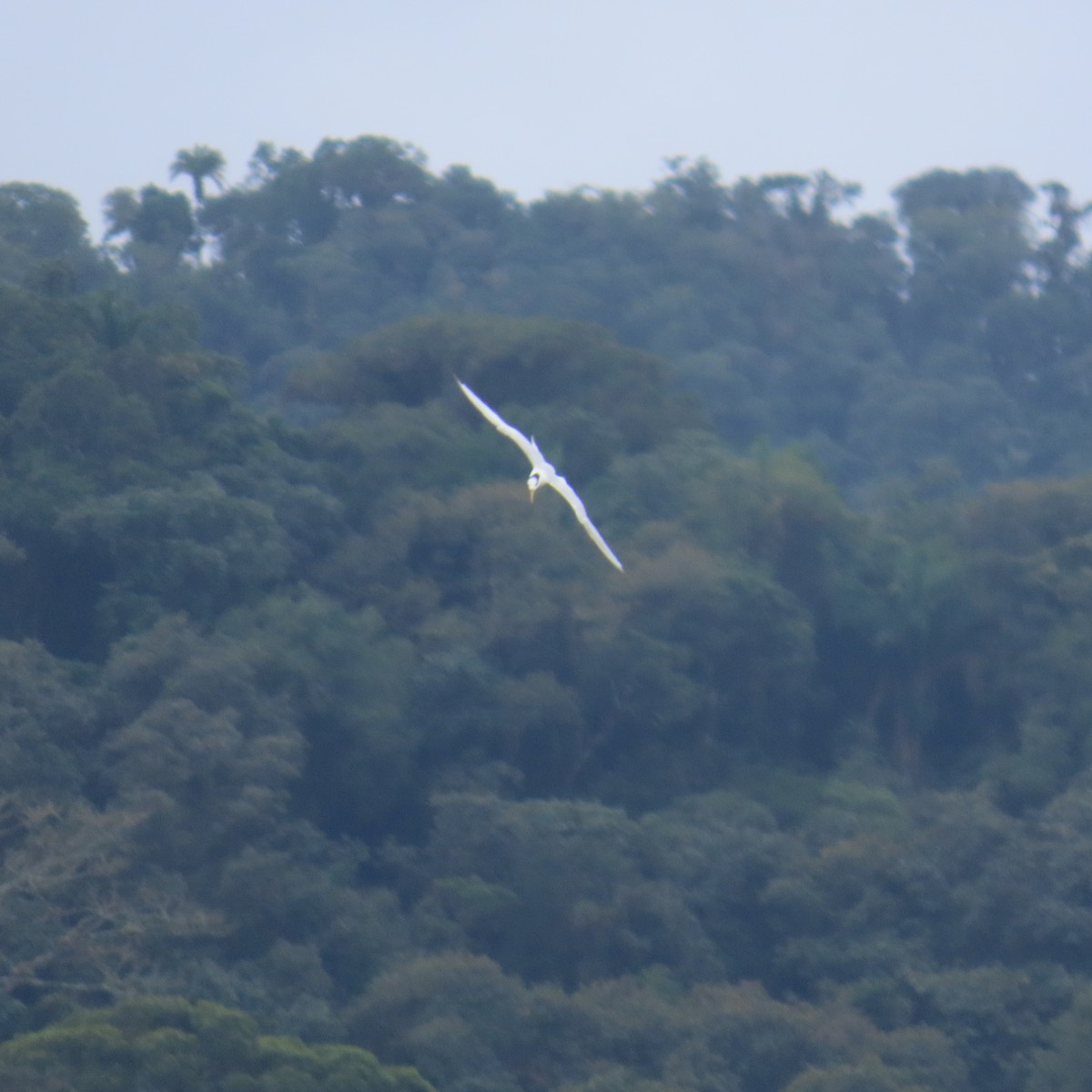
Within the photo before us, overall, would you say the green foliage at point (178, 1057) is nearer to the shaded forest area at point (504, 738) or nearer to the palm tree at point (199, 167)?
the shaded forest area at point (504, 738)

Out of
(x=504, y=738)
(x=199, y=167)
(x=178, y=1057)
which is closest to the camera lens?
(x=178, y=1057)

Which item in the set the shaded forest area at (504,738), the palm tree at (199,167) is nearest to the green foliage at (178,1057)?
the shaded forest area at (504,738)

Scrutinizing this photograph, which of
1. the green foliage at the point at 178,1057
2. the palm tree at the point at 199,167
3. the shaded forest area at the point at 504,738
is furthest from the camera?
the palm tree at the point at 199,167

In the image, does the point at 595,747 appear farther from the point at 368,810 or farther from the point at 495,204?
the point at 495,204

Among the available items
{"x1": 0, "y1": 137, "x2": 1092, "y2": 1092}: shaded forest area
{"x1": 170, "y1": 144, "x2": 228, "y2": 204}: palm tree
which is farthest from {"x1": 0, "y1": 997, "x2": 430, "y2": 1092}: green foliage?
{"x1": 170, "y1": 144, "x2": 228, "y2": 204}: palm tree

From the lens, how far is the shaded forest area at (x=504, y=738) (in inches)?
762

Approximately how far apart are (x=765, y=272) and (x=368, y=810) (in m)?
27.9

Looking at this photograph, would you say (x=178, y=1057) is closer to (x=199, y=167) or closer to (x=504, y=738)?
(x=504, y=738)

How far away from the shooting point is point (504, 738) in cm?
2530

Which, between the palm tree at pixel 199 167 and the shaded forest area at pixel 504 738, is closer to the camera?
the shaded forest area at pixel 504 738

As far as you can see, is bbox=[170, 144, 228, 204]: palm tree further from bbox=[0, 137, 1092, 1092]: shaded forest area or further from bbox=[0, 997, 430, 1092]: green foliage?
bbox=[0, 997, 430, 1092]: green foliage

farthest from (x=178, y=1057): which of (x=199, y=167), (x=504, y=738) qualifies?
(x=199, y=167)

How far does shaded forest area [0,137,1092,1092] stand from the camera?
63.5ft

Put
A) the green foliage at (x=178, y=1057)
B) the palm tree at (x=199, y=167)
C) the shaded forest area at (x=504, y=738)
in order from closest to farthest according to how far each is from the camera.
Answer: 1. the green foliage at (x=178, y=1057)
2. the shaded forest area at (x=504, y=738)
3. the palm tree at (x=199, y=167)
